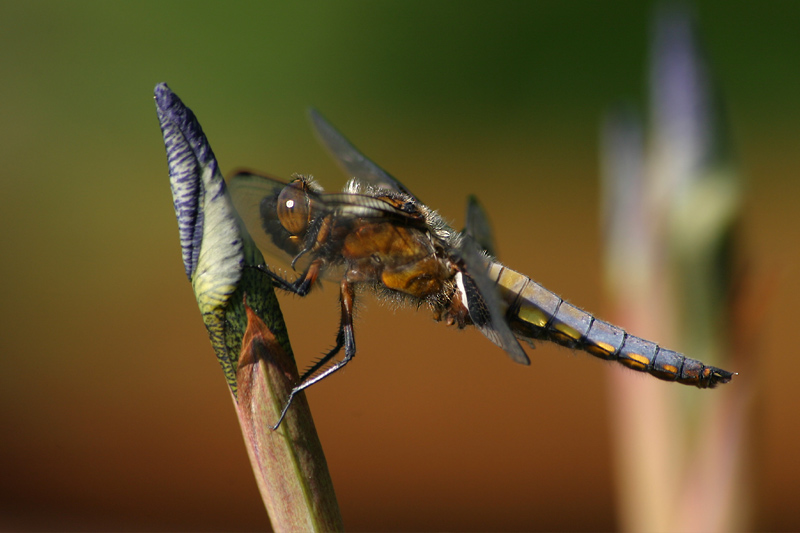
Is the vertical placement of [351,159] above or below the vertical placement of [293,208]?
above

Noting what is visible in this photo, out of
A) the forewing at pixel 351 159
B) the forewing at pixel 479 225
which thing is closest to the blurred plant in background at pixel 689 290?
the forewing at pixel 479 225

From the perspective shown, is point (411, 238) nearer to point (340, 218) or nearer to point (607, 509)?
point (340, 218)

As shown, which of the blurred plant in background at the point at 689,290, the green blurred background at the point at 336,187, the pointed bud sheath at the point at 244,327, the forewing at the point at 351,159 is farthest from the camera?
the green blurred background at the point at 336,187

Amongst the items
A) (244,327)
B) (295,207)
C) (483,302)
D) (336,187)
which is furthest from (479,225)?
(336,187)

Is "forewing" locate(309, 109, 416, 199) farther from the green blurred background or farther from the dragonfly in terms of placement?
the green blurred background

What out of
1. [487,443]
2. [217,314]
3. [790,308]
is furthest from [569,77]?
[217,314]

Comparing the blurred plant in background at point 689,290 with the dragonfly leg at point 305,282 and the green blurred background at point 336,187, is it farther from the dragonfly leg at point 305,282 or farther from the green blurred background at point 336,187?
the dragonfly leg at point 305,282

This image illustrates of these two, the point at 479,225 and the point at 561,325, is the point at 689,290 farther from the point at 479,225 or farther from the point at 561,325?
the point at 479,225
